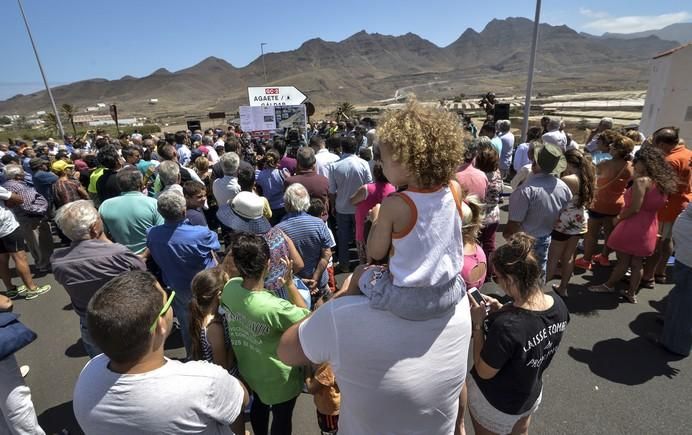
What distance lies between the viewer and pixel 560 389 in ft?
10.8

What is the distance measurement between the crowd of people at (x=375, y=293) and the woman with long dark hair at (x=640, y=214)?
2 cm

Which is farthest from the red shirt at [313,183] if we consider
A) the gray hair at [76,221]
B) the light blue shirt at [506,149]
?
the light blue shirt at [506,149]

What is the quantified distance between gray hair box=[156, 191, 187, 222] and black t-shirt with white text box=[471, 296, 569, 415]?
258 centimetres

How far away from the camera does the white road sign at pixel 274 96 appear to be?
13297mm

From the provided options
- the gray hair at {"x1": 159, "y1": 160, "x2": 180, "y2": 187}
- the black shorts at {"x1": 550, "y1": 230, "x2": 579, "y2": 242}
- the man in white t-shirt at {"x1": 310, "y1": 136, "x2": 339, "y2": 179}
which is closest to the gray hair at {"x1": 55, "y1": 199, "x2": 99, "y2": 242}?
the gray hair at {"x1": 159, "y1": 160, "x2": 180, "y2": 187}

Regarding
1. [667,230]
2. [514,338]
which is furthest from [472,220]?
[667,230]

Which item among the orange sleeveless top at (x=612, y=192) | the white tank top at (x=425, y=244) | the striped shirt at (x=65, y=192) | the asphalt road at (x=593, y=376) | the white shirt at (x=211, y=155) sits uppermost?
the white tank top at (x=425, y=244)

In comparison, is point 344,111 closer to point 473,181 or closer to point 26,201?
point 26,201

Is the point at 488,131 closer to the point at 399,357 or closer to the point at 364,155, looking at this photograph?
the point at 364,155

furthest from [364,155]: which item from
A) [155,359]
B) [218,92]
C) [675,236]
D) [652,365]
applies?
[218,92]

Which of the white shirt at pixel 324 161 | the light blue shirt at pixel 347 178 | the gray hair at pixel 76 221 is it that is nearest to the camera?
the gray hair at pixel 76 221

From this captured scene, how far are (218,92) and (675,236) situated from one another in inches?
7703

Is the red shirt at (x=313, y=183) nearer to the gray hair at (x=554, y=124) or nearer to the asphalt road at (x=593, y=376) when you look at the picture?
→ the asphalt road at (x=593, y=376)

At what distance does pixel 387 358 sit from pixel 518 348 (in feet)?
3.57
